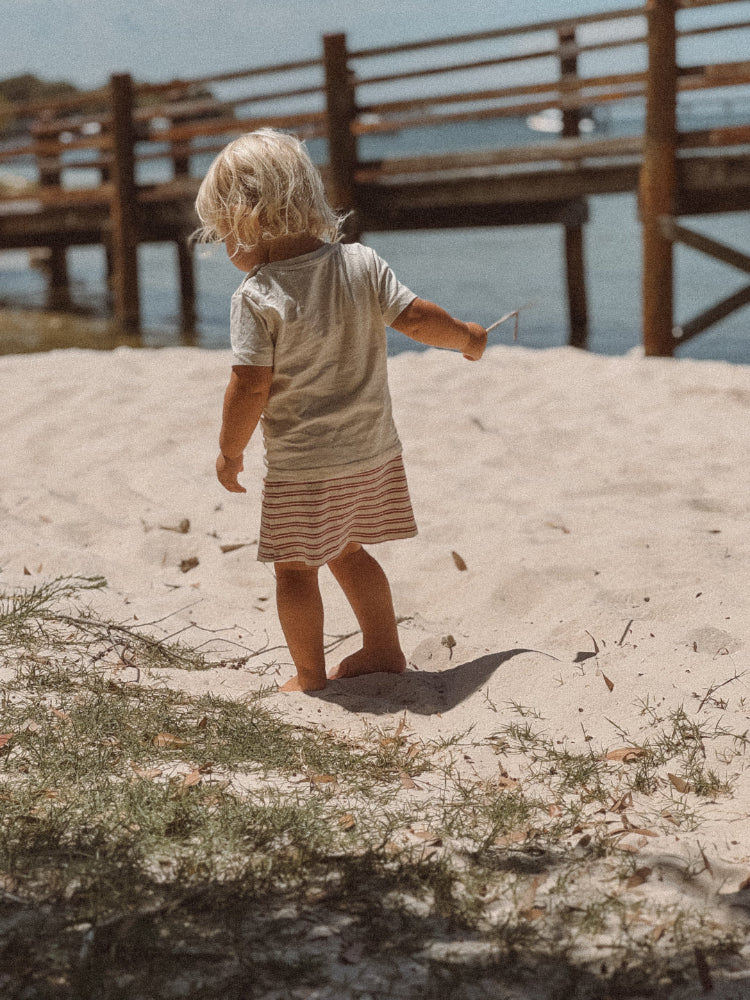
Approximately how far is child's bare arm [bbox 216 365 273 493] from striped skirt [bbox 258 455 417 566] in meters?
0.16

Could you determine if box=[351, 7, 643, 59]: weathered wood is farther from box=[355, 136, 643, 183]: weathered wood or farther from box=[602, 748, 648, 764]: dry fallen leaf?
box=[602, 748, 648, 764]: dry fallen leaf

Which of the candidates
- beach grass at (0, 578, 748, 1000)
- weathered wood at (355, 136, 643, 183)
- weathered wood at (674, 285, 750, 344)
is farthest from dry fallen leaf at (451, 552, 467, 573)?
weathered wood at (355, 136, 643, 183)

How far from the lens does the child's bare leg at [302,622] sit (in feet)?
9.20

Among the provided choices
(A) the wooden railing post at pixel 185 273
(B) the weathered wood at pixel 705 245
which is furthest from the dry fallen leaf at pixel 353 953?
(A) the wooden railing post at pixel 185 273

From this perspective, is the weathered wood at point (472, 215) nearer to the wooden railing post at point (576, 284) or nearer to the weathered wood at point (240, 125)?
the wooden railing post at point (576, 284)

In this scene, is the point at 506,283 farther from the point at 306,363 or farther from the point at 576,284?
the point at 306,363

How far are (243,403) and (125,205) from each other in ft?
30.8

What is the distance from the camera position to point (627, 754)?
7.67ft

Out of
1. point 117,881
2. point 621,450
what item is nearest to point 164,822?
point 117,881

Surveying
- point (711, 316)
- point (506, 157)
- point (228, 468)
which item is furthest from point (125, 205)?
point (228, 468)

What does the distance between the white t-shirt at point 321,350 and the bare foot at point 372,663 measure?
0.56 metres

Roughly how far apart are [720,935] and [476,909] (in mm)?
395

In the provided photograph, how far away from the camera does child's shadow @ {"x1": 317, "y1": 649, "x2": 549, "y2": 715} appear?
2721 millimetres

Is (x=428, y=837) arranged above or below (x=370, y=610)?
below
